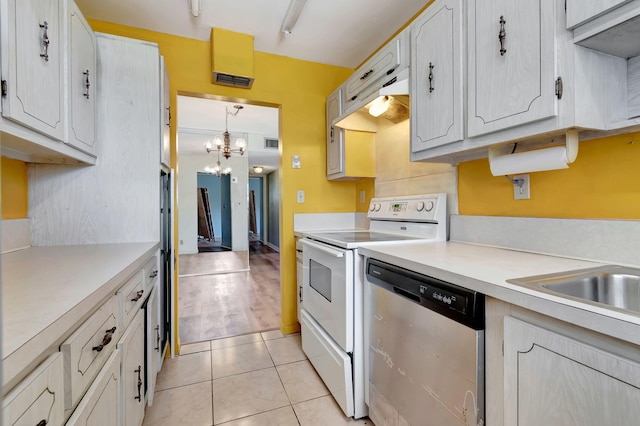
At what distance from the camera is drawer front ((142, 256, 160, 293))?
1.60 metres

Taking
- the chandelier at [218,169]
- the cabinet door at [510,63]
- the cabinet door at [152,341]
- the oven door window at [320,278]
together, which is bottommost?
the cabinet door at [152,341]

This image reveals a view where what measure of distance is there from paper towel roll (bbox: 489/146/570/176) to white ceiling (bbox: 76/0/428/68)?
1.29m

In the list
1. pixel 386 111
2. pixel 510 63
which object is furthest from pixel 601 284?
pixel 386 111

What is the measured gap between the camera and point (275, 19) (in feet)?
7.30

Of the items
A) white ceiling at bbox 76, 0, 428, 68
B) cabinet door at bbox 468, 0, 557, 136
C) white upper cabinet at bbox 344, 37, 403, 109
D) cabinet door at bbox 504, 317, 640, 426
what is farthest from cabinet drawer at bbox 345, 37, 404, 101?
cabinet door at bbox 504, 317, 640, 426

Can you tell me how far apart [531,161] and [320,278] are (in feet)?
4.29

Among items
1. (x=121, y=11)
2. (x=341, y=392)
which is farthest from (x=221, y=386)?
(x=121, y=11)

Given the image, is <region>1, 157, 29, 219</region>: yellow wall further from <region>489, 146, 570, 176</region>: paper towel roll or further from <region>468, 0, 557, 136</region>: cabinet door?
<region>489, 146, 570, 176</region>: paper towel roll

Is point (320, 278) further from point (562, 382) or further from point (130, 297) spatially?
point (562, 382)

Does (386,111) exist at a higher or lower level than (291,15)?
lower

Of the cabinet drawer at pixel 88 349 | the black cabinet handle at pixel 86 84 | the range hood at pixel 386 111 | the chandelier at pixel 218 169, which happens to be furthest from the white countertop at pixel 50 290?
the chandelier at pixel 218 169

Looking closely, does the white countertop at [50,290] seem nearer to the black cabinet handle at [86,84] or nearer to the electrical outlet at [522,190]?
the black cabinet handle at [86,84]

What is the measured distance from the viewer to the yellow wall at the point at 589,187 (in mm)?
1142

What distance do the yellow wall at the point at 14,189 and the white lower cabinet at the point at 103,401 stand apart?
1071 mm
